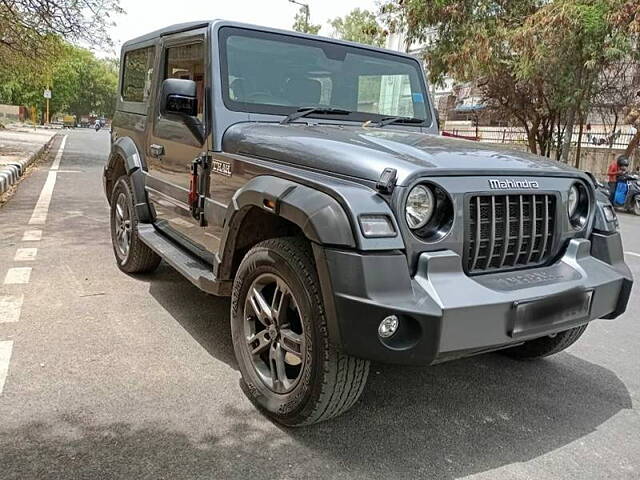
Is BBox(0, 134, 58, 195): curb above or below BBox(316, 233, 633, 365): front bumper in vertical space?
below

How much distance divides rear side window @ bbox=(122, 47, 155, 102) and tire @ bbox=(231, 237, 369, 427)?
2571mm

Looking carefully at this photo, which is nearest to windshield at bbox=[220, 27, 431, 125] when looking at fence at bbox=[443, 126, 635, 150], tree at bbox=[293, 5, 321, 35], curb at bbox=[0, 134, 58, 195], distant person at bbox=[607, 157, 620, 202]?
curb at bbox=[0, 134, 58, 195]

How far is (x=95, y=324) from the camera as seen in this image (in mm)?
4094

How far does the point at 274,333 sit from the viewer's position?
115 inches

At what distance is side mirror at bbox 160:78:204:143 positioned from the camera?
354cm

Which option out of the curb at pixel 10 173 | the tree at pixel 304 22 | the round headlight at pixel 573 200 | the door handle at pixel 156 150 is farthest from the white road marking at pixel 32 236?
the tree at pixel 304 22

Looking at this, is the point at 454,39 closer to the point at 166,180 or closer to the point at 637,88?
the point at 637,88

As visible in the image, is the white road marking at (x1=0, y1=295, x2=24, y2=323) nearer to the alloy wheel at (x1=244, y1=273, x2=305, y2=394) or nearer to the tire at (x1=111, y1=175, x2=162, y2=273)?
the tire at (x1=111, y1=175, x2=162, y2=273)

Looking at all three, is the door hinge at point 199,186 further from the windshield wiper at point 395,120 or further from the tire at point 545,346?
the tire at point 545,346

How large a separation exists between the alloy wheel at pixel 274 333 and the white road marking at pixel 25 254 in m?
3.50

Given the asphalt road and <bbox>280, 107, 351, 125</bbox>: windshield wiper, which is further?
<bbox>280, 107, 351, 125</bbox>: windshield wiper

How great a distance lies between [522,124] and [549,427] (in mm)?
18397

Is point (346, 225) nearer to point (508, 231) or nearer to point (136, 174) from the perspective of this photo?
point (508, 231)

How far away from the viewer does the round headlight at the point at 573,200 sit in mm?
3141
